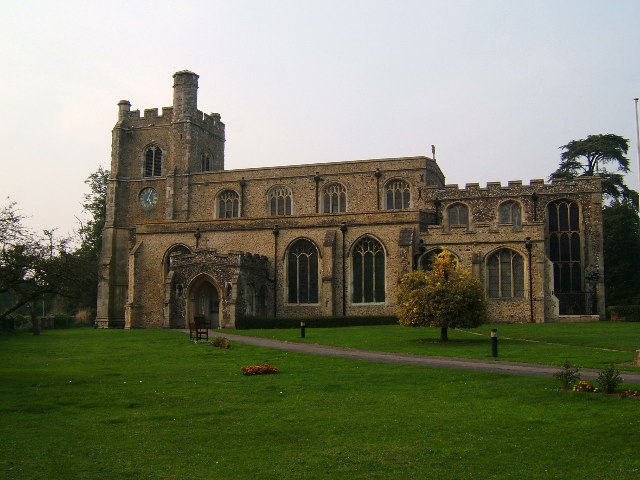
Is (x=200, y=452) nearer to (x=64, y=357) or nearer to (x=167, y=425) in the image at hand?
(x=167, y=425)

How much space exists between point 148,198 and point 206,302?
16709 mm

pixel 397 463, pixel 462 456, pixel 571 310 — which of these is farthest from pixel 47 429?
pixel 571 310

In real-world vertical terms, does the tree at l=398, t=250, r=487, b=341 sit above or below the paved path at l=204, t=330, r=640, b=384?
above

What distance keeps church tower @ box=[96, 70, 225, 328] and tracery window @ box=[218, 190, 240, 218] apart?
8.52 ft

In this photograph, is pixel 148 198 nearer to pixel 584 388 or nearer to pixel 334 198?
pixel 334 198

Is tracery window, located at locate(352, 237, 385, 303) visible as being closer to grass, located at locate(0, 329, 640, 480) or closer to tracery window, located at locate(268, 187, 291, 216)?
tracery window, located at locate(268, 187, 291, 216)

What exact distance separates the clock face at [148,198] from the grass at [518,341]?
23.1 meters

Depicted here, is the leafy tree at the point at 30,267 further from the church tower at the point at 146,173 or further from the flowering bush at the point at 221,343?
the church tower at the point at 146,173

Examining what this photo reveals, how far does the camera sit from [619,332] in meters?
31.9

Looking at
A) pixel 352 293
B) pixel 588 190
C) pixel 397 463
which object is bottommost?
pixel 397 463

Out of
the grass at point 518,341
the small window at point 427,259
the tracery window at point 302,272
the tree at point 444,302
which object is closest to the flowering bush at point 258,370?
the grass at point 518,341

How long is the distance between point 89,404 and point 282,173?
39816mm

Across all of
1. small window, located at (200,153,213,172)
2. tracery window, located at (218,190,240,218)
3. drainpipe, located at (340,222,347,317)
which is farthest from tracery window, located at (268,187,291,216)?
drainpipe, located at (340,222,347,317)

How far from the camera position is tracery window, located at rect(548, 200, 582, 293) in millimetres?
48156
